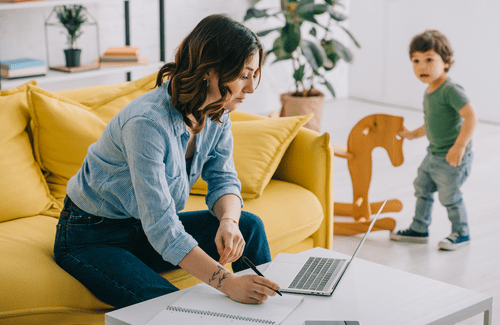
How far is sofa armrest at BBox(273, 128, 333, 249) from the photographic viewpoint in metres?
2.10

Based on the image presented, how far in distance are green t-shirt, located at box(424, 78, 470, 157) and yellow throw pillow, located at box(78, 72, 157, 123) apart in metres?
1.20

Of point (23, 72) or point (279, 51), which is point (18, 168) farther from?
point (279, 51)

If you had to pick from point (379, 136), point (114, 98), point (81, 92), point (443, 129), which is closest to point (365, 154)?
point (379, 136)

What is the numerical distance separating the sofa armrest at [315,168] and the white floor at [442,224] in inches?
14.9

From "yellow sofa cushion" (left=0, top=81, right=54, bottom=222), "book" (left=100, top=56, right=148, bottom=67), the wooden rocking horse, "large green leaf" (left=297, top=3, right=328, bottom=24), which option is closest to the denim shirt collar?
"yellow sofa cushion" (left=0, top=81, right=54, bottom=222)

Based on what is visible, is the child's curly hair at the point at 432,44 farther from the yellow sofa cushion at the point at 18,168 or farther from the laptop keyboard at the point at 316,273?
the yellow sofa cushion at the point at 18,168

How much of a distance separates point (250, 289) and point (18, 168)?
1.00 metres

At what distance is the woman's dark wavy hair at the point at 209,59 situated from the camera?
51.1 inches

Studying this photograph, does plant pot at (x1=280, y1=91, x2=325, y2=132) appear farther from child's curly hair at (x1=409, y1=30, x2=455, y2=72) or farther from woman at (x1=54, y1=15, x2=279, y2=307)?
woman at (x1=54, y1=15, x2=279, y2=307)

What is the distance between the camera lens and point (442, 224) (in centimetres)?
281

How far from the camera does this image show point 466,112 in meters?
2.40

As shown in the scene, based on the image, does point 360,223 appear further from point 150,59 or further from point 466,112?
point 150,59

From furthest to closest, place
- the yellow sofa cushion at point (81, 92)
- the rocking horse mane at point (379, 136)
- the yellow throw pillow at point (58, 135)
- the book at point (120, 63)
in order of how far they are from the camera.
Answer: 1. the book at point (120, 63)
2. the rocking horse mane at point (379, 136)
3. the yellow sofa cushion at point (81, 92)
4. the yellow throw pillow at point (58, 135)

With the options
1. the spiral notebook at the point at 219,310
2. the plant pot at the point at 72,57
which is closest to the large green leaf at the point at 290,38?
the plant pot at the point at 72,57
